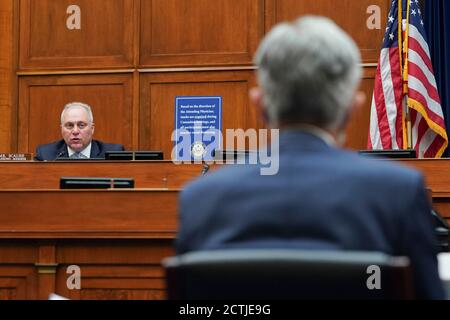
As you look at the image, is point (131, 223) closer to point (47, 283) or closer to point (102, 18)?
point (47, 283)

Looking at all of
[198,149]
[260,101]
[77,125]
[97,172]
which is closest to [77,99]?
[77,125]

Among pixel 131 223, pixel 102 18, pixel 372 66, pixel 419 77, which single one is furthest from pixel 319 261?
pixel 102 18

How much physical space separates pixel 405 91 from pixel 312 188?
205 inches

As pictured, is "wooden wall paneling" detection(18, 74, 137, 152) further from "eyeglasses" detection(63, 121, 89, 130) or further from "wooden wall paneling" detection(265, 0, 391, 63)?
"wooden wall paneling" detection(265, 0, 391, 63)

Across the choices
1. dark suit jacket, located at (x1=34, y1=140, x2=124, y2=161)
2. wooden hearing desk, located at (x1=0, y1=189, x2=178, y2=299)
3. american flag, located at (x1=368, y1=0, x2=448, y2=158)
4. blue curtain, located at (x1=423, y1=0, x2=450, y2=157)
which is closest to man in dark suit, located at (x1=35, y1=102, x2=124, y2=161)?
dark suit jacket, located at (x1=34, y1=140, x2=124, y2=161)

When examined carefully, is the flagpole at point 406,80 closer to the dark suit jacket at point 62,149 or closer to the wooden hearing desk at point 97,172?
the wooden hearing desk at point 97,172

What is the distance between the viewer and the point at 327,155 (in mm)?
1395

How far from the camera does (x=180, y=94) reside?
23.4ft

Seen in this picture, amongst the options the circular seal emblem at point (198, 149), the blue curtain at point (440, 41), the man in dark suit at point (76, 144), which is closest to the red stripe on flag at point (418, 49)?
the blue curtain at point (440, 41)

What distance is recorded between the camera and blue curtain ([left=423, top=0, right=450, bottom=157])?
645 cm

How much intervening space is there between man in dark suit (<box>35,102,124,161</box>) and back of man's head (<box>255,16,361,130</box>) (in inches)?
192

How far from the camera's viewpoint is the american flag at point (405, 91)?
20.7 ft

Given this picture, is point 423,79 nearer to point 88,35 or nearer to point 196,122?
point 196,122

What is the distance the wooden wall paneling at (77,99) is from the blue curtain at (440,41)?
253 cm
